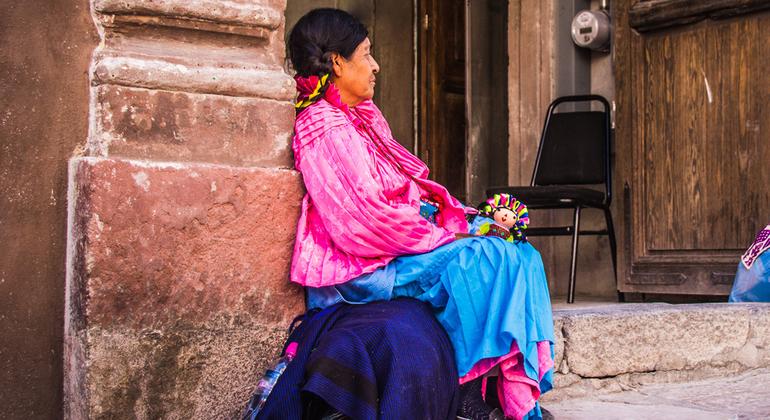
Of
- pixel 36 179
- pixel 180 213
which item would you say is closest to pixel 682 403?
pixel 180 213

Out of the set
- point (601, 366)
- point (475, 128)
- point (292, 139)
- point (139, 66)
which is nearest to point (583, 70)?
point (475, 128)

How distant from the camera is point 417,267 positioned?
2.72 meters

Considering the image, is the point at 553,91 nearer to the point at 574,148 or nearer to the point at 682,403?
the point at 574,148

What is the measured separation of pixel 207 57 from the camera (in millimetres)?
2676

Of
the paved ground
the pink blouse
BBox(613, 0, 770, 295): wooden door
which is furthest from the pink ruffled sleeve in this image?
BBox(613, 0, 770, 295): wooden door

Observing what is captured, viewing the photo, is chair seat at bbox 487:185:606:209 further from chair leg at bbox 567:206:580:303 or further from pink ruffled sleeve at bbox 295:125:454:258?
pink ruffled sleeve at bbox 295:125:454:258

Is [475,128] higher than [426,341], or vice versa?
[475,128]

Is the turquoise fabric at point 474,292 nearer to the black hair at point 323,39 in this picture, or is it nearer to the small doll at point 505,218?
the small doll at point 505,218

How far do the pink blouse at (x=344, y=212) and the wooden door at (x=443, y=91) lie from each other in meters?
4.22

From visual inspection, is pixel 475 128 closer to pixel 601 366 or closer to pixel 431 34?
pixel 431 34

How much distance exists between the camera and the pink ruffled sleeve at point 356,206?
8.68 feet

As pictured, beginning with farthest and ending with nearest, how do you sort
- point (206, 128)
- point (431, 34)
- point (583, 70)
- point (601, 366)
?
1. point (431, 34)
2. point (583, 70)
3. point (601, 366)
4. point (206, 128)

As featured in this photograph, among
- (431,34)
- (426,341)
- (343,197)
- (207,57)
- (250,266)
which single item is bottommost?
(426,341)

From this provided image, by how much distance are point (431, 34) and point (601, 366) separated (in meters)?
4.15
